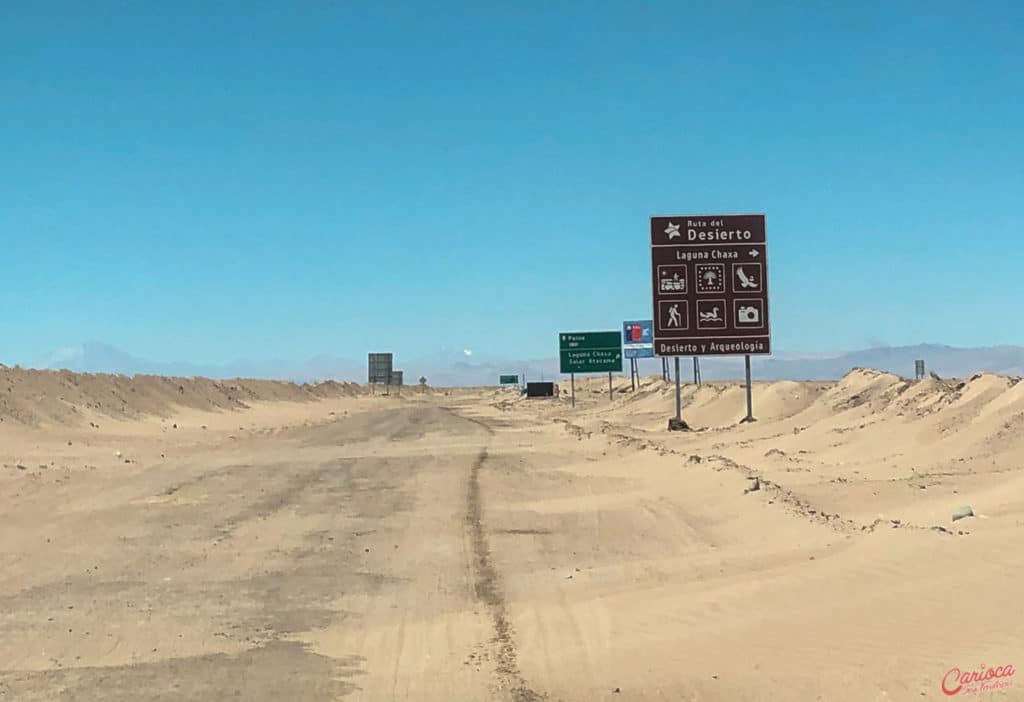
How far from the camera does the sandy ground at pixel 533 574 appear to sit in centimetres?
750

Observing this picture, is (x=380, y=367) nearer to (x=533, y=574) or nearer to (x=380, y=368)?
(x=380, y=368)

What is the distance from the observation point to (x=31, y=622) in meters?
9.49

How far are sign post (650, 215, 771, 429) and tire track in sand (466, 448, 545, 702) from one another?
20342 millimetres

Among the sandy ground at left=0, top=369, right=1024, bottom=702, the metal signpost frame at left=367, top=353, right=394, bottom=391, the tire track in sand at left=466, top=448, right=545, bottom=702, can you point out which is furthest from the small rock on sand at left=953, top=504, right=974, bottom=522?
the metal signpost frame at left=367, top=353, right=394, bottom=391

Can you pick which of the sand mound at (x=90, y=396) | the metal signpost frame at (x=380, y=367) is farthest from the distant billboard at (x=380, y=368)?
the sand mound at (x=90, y=396)

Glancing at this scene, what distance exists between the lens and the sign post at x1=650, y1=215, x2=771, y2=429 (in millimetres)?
37031

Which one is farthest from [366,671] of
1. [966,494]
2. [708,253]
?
[708,253]

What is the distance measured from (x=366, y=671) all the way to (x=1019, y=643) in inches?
183

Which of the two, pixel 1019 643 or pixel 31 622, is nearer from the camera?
pixel 1019 643

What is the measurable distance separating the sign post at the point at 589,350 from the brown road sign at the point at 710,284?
39.5 metres

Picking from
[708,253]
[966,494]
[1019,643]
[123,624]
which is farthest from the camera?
[708,253]

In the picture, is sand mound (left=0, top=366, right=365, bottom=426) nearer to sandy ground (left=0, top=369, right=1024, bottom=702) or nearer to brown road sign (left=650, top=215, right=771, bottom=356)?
sandy ground (left=0, top=369, right=1024, bottom=702)

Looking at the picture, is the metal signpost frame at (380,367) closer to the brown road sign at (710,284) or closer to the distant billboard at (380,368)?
→ the distant billboard at (380,368)

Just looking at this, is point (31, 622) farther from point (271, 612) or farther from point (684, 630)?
point (684, 630)
